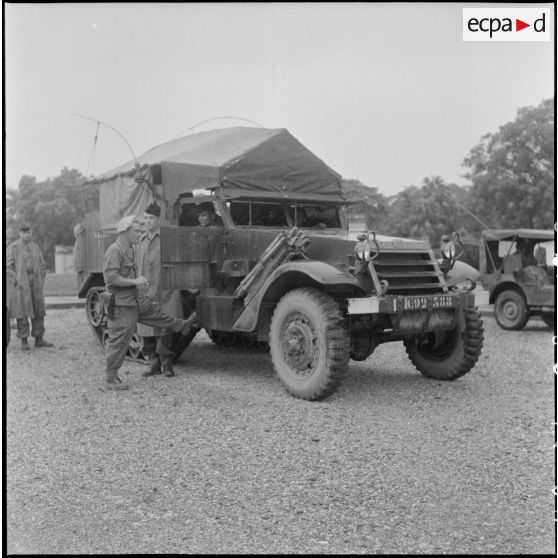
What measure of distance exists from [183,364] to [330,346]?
2.83 metres

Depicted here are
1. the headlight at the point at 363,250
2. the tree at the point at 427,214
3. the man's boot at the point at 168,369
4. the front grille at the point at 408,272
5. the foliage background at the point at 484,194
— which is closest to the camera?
the headlight at the point at 363,250

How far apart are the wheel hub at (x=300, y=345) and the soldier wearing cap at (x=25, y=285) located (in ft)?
15.8

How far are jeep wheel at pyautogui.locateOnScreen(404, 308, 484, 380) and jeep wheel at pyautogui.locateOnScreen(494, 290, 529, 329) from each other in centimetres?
504

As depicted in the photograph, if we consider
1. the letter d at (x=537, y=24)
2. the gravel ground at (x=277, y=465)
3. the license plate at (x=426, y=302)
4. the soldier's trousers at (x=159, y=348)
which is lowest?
the gravel ground at (x=277, y=465)

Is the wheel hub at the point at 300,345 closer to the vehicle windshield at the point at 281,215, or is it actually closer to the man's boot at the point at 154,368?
the vehicle windshield at the point at 281,215

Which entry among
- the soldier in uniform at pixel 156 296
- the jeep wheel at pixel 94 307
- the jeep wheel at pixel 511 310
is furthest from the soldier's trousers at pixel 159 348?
the jeep wheel at pixel 511 310

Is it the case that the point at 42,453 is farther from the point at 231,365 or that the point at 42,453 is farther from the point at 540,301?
the point at 540,301

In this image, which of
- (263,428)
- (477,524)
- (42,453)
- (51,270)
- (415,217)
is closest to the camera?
(477,524)

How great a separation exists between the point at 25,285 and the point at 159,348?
10.7ft

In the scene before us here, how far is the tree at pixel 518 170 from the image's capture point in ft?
44.7

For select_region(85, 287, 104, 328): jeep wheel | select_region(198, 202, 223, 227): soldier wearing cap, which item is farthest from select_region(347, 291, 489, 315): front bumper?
select_region(85, 287, 104, 328): jeep wheel

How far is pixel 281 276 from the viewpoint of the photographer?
6.67 m

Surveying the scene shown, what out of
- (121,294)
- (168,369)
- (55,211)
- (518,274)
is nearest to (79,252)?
(55,211)

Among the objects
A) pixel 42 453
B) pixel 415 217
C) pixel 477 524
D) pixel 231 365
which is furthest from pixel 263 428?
pixel 415 217
